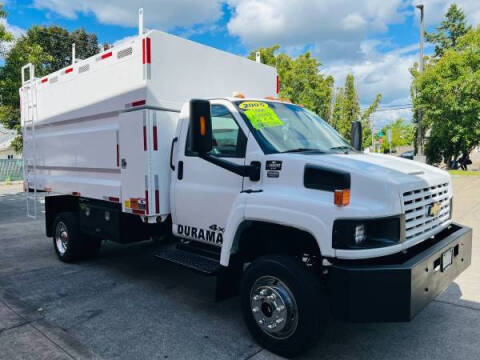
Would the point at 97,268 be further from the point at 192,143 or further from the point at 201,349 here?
the point at 192,143


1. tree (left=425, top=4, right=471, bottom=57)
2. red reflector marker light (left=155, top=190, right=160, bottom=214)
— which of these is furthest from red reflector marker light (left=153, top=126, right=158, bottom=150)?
tree (left=425, top=4, right=471, bottom=57)

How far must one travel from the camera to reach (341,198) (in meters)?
2.87

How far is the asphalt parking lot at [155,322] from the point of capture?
3.44 metres

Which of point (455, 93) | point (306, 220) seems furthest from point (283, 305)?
point (455, 93)

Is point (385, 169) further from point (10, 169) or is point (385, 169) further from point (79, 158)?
point (10, 169)

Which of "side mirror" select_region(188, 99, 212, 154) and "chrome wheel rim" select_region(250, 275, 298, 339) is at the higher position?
"side mirror" select_region(188, 99, 212, 154)

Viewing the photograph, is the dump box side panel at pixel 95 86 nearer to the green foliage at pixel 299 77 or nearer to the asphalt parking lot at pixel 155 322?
the asphalt parking lot at pixel 155 322

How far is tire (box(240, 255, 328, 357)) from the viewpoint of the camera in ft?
10.0

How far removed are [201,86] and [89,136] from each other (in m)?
1.78

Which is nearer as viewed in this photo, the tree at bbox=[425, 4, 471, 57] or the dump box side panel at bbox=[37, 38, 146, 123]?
the dump box side panel at bbox=[37, 38, 146, 123]

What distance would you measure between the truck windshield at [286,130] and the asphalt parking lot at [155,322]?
1.79m

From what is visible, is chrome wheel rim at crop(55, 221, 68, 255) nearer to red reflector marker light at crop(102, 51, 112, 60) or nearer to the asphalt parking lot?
the asphalt parking lot

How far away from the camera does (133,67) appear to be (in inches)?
181

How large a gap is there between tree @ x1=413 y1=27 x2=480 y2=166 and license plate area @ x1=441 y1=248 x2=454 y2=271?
56.7ft
